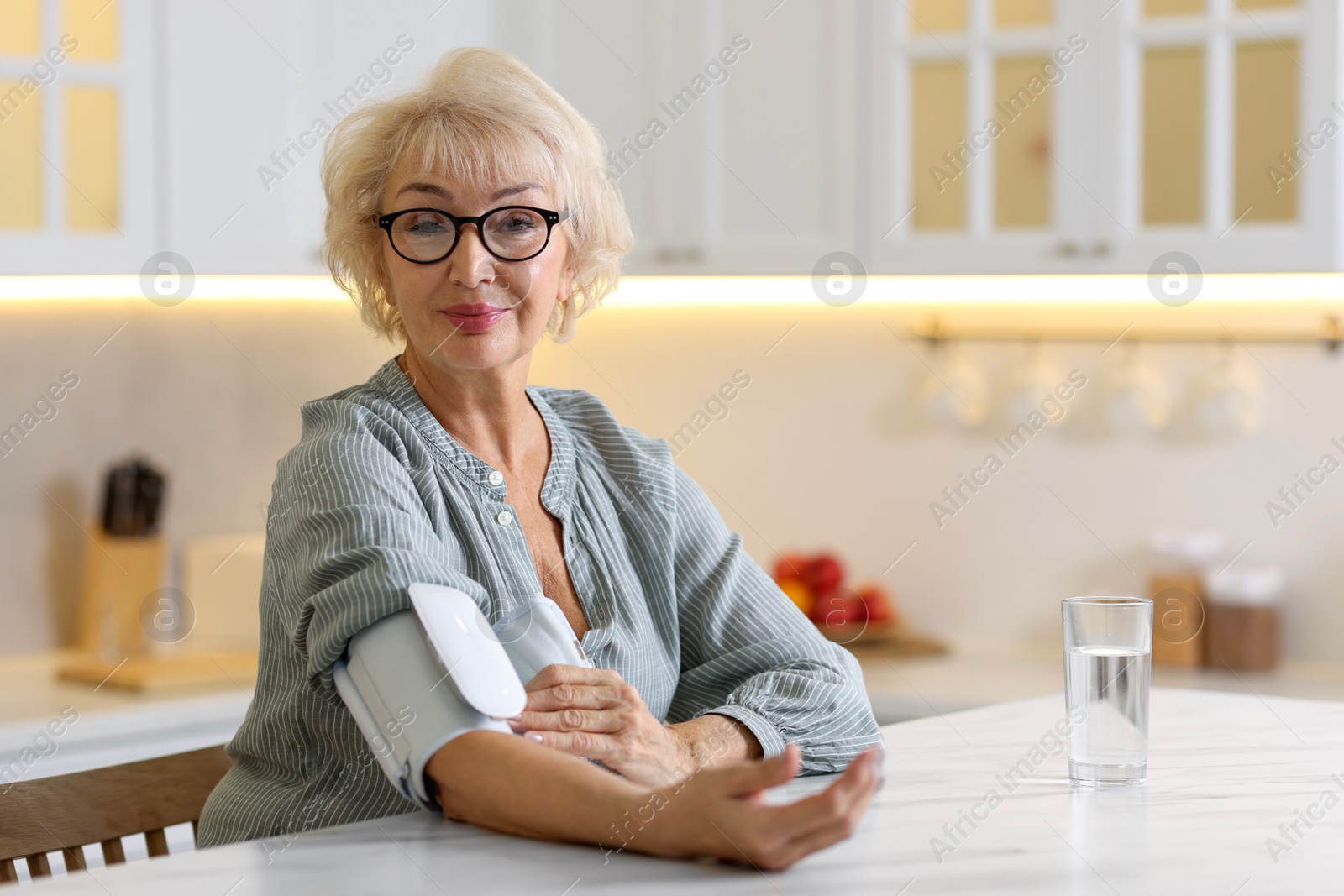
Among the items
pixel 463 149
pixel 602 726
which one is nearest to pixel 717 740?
pixel 602 726

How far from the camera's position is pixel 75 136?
2416 mm

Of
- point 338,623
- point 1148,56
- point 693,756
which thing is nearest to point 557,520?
point 693,756

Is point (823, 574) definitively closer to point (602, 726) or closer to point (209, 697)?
point (209, 697)

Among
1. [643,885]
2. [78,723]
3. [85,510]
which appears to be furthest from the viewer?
[85,510]

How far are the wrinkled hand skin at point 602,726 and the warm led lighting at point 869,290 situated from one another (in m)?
1.47

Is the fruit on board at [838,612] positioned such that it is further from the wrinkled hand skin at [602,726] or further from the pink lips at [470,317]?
the wrinkled hand skin at [602,726]

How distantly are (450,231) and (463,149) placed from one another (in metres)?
0.07

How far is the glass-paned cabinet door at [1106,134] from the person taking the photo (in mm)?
2291

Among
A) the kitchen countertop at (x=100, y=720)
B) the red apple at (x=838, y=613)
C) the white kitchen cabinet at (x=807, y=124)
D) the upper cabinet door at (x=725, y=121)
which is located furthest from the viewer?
the red apple at (x=838, y=613)

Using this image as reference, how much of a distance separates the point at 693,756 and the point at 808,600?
174cm

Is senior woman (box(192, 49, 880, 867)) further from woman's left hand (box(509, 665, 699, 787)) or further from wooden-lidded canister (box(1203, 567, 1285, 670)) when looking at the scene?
wooden-lidded canister (box(1203, 567, 1285, 670))

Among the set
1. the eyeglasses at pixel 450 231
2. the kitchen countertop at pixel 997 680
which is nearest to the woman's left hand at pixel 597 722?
the eyeglasses at pixel 450 231

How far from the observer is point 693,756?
46.1 inches

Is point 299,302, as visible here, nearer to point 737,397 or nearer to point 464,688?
point 737,397
